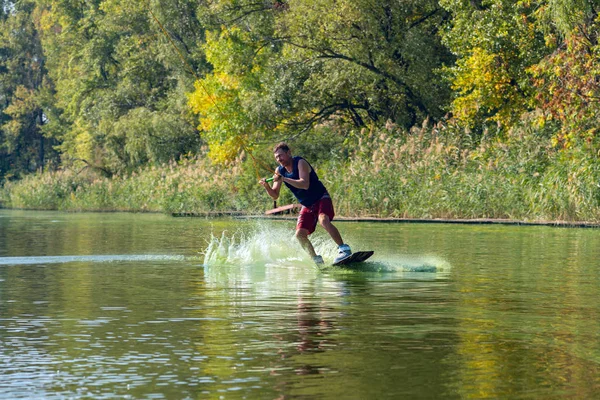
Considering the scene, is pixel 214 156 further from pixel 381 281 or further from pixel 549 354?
pixel 549 354

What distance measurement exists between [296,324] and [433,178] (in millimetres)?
25842

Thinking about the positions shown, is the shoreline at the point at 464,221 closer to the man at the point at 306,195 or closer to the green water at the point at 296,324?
the green water at the point at 296,324

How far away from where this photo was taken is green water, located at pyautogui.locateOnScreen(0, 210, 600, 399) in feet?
25.2

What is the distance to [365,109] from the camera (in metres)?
45.2

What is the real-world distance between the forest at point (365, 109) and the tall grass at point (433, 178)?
6 centimetres

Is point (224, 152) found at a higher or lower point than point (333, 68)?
lower

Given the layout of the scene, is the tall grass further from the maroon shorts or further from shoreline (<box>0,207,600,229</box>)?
the maroon shorts

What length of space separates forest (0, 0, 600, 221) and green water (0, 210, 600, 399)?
26.0ft

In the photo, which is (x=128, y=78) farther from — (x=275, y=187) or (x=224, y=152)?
(x=275, y=187)

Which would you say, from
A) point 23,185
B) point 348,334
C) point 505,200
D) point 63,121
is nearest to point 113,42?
point 23,185

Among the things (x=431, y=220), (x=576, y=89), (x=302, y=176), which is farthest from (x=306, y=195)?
(x=431, y=220)

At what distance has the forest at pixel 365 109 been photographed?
3191 cm

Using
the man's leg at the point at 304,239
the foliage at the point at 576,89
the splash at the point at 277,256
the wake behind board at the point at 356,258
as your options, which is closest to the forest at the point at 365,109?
the foliage at the point at 576,89

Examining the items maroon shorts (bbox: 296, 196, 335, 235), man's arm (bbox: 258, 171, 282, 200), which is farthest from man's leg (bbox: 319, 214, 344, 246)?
man's arm (bbox: 258, 171, 282, 200)
